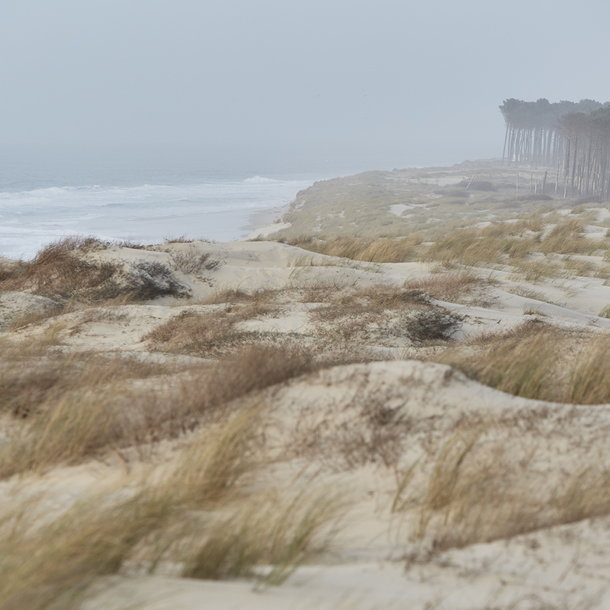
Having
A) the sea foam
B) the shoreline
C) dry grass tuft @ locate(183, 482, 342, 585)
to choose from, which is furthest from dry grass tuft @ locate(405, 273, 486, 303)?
the sea foam

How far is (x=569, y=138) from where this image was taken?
4303 centimetres

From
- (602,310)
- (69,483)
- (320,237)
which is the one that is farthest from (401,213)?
(69,483)

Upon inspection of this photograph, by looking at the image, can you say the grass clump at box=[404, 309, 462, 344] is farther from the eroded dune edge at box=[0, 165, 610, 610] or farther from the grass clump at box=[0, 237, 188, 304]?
the grass clump at box=[0, 237, 188, 304]

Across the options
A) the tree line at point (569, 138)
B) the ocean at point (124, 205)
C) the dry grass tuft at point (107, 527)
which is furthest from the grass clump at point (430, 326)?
the tree line at point (569, 138)

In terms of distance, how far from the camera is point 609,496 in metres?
1.88

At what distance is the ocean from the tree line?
25.9m

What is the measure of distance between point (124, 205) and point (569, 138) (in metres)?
38.4

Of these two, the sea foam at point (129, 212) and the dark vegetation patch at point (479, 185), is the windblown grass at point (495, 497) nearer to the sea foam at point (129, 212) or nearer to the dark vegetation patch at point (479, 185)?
the sea foam at point (129, 212)

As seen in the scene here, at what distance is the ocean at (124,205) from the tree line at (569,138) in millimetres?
25912

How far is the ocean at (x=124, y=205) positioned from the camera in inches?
1004

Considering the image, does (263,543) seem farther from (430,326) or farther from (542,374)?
(430,326)

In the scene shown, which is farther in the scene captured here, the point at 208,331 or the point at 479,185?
the point at 479,185

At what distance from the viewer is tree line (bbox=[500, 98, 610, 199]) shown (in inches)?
1592

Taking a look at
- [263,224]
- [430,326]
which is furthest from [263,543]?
[263,224]
